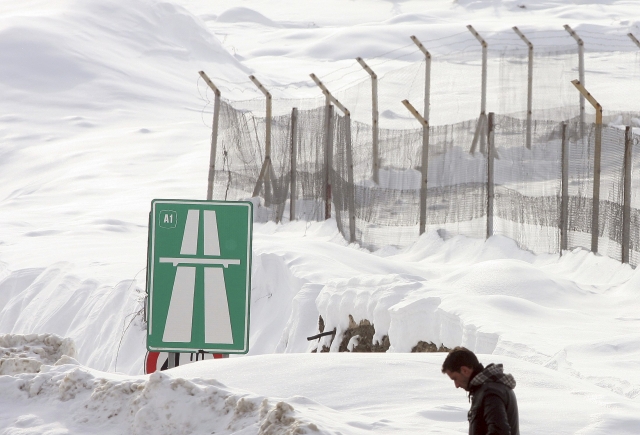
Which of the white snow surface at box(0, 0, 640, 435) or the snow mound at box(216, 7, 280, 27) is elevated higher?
the snow mound at box(216, 7, 280, 27)

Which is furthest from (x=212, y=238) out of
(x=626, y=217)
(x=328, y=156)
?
(x=328, y=156)

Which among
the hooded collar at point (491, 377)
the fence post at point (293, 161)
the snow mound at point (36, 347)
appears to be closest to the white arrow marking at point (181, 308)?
the snow mound at point (36, 347)

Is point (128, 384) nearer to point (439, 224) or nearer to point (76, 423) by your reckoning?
point (76, 423)

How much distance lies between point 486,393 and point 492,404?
0.16ft

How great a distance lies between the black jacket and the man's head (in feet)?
0.11

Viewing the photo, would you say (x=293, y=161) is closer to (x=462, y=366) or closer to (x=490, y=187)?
(x=490, y=187)

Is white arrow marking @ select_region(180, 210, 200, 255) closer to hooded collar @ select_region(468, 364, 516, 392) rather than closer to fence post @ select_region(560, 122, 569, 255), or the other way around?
hooded collar @ select_region(468, 364, 516, 392)

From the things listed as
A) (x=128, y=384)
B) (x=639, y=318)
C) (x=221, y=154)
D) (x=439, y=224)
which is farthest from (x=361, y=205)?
(x=128, y=384)

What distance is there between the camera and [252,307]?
11297mm

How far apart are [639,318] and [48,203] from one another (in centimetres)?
1504

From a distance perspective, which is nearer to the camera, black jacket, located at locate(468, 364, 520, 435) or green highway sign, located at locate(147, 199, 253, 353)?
black jacket, located at locate(468, 364, 520, 435)

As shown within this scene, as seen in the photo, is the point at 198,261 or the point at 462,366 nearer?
the point at 462,366

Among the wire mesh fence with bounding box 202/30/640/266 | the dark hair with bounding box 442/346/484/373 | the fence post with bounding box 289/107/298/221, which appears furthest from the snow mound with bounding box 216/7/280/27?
the dark hair with bounding box 442/346/484/373

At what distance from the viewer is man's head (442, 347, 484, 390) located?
384 centimetres
